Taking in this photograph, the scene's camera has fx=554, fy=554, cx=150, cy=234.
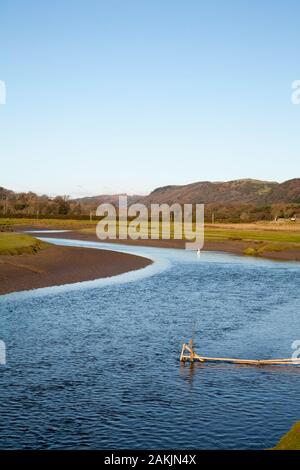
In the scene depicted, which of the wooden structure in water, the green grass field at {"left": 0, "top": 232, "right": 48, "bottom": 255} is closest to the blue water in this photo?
the wooden structure in water

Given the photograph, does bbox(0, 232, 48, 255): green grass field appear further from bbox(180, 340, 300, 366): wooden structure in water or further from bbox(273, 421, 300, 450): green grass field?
bbox(273, 421, 300, 450): green grass field

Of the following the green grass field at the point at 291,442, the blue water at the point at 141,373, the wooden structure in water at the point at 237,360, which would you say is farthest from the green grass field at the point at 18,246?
the green grass field at the point at 291,442

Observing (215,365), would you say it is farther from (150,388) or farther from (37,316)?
(37,316)

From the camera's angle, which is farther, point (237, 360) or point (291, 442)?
point (237, 360)

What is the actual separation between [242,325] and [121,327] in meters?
7.91

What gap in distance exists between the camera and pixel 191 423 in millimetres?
19594

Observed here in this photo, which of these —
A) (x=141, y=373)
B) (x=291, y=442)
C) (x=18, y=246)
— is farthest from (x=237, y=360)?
(x=18, y=246)

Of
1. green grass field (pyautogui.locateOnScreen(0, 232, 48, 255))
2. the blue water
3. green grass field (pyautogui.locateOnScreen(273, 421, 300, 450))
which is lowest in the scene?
the blue water

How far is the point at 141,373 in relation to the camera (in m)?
25.0

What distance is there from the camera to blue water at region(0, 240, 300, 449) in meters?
18.7

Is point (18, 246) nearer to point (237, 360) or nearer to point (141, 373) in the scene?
point (141, 373)
